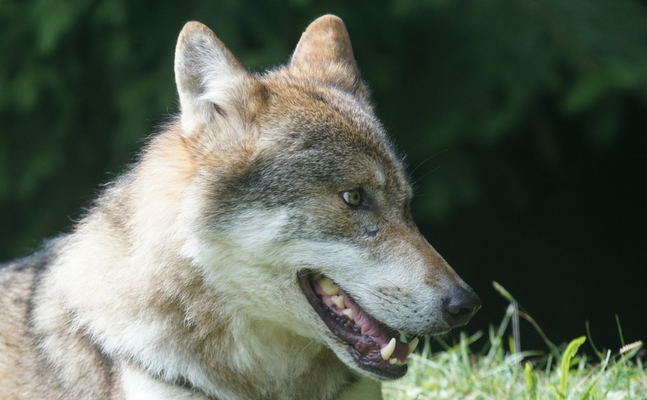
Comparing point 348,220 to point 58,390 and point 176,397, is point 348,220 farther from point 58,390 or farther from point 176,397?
point 58,390

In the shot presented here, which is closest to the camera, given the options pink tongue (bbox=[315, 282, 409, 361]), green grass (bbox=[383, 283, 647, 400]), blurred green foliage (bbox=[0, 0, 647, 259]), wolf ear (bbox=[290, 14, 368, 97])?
pink tongue (bbox=[315, 282, 409, 361])

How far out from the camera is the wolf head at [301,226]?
3059 mm

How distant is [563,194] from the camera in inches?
340

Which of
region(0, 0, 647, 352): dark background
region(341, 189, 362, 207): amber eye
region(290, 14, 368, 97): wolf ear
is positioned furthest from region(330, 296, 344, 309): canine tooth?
region(0, 0, 647, 352): dark background

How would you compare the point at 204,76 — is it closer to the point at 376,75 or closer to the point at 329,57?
the point at 329,57

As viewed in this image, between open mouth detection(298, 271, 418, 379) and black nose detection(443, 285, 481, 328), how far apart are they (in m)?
0.22

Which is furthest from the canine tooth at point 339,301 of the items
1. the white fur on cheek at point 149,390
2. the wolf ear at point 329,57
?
the wolf ear at point 329,57

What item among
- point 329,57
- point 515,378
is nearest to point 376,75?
point 329,57

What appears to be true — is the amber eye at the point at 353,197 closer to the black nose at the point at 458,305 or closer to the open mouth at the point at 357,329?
the open mouth at the point at 357,329

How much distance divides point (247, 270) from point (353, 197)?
599mm

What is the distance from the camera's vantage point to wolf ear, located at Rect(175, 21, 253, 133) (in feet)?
10.4

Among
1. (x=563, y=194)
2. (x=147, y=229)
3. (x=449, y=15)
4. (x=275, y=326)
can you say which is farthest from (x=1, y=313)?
(x=563, y=194)

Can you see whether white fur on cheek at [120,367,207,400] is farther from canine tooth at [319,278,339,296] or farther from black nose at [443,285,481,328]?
black nose at [443,285,481,328]

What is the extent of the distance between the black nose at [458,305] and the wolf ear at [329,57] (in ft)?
4.87
